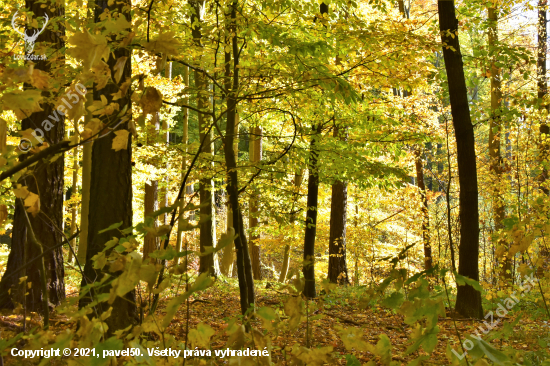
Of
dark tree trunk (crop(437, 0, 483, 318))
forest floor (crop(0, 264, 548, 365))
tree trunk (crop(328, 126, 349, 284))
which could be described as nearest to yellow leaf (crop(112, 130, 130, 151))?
forest floor (crop(0, 264, 548, 365))

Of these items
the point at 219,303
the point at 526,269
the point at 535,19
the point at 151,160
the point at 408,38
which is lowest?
the point at 219,303

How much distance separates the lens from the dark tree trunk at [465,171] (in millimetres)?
6078

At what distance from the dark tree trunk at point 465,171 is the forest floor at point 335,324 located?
1.32 feet

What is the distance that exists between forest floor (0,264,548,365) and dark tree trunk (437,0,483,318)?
1.32 ft

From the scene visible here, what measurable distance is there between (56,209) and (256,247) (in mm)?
8816

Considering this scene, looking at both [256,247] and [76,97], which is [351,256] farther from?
[76,97]

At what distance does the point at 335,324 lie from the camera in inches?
124

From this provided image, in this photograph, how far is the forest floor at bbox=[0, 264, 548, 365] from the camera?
164 inches

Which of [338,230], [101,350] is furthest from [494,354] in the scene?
[338,230]

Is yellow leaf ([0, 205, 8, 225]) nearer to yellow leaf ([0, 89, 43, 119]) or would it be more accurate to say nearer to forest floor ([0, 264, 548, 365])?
yellow leaf ([0, 89, 43, 119])

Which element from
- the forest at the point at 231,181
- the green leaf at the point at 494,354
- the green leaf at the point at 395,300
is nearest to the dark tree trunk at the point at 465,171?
the forest at the point at 231,181

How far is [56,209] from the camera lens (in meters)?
5.46

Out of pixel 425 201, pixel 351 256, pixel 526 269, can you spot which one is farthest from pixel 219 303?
pixel 425 201

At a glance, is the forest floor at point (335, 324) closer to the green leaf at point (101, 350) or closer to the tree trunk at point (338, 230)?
the tree trunk at point (338, 230)
